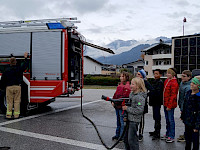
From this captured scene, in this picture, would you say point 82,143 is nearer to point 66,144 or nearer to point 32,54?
point 66,144

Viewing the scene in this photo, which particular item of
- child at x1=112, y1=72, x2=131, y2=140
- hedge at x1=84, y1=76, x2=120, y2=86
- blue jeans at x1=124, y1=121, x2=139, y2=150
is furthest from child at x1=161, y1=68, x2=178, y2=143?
hedge at x1=84, y1=76, x2=120, y2=86

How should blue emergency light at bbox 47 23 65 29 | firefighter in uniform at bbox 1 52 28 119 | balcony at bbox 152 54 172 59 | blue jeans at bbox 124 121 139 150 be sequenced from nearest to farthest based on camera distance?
blue jeans at bbox 124 121 139 150 < firefighter in uniform at bbox 1 52 28 119 < blue emergency light at bbox 47 23 65 29 < balcony at bbox 152 54 172 59

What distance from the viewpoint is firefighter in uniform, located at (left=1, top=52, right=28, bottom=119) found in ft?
26.2

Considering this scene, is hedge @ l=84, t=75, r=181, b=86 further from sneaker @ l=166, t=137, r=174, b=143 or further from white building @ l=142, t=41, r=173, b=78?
sneaker @ l=166, t=137, r=174, b=143

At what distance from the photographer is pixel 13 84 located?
7.99 meters

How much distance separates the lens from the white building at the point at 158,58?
5934 cm

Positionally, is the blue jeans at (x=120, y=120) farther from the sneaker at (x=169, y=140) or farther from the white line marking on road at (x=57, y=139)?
the sneaker at (x=169, y=140)

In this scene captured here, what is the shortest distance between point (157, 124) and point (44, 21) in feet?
19.2

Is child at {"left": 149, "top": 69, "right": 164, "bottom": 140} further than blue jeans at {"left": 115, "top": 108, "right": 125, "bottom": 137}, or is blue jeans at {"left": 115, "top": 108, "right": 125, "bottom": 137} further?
child at {"left": 149, "top": 69, "right": 164, "bottom": 140}

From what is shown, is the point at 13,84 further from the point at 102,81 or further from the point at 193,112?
the point at 102,81

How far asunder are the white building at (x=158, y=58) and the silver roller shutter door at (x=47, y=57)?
2081 inches

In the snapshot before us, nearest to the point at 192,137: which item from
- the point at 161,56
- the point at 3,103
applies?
the point at 3,103

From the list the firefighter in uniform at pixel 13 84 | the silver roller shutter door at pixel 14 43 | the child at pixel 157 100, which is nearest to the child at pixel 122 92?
the child at pixel 157 100

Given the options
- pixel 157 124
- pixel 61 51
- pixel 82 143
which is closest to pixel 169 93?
pixel 157 124
